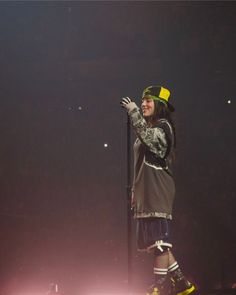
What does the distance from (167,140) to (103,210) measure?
4.96ft

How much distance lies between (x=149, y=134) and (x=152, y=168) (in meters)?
0.21

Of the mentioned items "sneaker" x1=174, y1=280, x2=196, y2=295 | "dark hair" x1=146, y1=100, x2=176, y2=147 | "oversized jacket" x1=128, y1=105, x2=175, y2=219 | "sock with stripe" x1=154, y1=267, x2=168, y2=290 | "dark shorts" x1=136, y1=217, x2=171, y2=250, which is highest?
"dark hair" x1=146, y1=100, x2=176, y2=147

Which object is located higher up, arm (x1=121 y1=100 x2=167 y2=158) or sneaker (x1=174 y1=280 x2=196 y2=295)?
arm (x1=121 y1=100 x2=167 y2=158)

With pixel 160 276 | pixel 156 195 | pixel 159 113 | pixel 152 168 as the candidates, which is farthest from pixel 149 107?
pixel 160 276

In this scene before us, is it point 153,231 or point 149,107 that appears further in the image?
point 149,107

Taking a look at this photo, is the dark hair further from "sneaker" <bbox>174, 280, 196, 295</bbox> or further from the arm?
"sneaker" <bbox>174, 280, 196, 295</bbox>

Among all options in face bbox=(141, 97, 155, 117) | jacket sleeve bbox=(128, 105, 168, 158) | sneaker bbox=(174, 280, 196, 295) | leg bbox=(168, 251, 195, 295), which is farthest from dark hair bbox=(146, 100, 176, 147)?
sneaker bbox=(174, 280, 196, 295)

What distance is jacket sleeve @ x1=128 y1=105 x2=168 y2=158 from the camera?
8.45 feet

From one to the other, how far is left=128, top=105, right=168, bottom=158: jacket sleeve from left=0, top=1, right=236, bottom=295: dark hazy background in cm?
131

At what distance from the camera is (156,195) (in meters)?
2.63

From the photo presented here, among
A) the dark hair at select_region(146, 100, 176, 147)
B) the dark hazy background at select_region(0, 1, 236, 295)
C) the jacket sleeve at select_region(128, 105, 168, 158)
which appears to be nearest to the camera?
the jacket sleeve at select_region(128, 105, 168, 158)

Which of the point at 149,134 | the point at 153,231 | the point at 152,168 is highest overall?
the point at 149,134

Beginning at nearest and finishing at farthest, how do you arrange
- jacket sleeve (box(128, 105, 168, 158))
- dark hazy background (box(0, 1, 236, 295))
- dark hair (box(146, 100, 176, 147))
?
jacket sleeve (box(128, 105, 168, 158)), dark hair (box(146, 100, 176, 147)), dark hazy background (box(0, 1, 236, 295))

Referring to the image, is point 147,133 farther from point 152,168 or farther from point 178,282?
point 178,282
